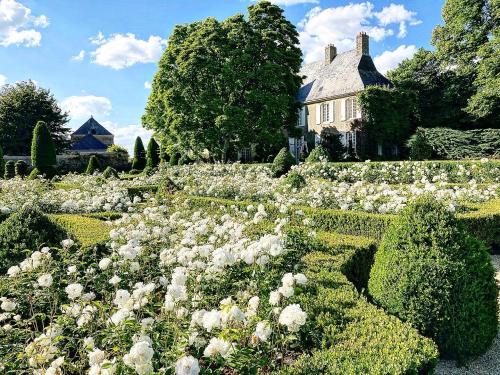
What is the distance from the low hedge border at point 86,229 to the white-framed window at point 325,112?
93.7 feet

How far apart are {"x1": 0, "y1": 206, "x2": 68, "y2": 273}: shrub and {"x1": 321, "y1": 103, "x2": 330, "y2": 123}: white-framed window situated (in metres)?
30.7

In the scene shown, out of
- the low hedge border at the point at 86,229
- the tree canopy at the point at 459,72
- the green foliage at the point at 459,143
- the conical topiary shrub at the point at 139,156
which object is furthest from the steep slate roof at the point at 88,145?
the low hedge border at the point at 86,229

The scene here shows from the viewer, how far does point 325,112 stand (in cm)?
3441

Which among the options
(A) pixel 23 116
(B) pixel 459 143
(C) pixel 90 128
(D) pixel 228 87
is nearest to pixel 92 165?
(D) pixel 228 87

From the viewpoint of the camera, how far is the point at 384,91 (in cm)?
2888

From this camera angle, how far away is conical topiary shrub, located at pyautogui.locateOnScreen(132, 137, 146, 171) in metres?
35.0

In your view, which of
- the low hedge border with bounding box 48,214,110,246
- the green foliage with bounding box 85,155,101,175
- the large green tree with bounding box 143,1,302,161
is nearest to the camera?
the low hedge border with bounding box 48,214,110,246

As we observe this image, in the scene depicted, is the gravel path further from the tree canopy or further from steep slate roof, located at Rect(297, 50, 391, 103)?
steep slate roof, located at Rect(297, 50, 391, 103)

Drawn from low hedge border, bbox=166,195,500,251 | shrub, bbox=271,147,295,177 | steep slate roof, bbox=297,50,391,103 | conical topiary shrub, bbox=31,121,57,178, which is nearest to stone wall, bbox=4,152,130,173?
conical topiary shrub, bbox=31,121,57,178

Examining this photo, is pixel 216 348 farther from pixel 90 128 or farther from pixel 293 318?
pixel 90 128

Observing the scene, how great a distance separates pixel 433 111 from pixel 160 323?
30.9 metres

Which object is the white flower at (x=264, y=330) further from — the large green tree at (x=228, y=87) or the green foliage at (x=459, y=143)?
the green foliage at (x=459, y=143)

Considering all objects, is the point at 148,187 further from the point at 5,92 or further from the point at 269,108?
the point at 5,92

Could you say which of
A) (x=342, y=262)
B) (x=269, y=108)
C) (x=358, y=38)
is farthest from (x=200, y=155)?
(x=342, y=262)
